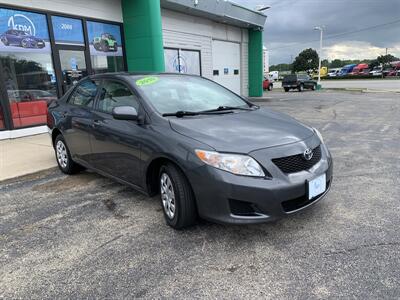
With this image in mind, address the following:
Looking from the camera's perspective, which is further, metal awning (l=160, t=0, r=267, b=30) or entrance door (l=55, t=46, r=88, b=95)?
metal awning (l=160, t=0, r=267, b=30)

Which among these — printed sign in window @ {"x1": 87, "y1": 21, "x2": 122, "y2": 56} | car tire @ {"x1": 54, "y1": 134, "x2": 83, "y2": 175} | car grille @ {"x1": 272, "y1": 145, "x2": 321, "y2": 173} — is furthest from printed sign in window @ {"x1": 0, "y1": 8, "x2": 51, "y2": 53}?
car grille @ {"x1": 272, "y1": 145, "x2": 321, "y2": 173}

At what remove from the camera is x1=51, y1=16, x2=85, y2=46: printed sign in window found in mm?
9672

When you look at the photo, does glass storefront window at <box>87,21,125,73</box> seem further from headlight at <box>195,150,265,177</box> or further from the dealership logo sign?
headlight at <box>195,150,265,177</box>

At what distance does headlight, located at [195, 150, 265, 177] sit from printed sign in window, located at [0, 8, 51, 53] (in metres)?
7.88

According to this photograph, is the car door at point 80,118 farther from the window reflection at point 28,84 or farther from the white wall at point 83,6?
the white wall at point 83,6

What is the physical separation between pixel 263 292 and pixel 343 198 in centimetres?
211

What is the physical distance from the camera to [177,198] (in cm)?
312

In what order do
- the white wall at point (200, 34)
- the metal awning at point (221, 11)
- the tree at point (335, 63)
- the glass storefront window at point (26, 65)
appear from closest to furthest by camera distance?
A: 1. the glass storefront window at point (26, 65)
2. the metal awning at point (221, 11)
3. the white wall at point (200, 34)
4. the tree at point (335, 63)

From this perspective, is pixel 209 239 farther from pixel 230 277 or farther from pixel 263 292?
pixel 263 292

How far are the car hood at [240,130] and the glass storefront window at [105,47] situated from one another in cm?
848

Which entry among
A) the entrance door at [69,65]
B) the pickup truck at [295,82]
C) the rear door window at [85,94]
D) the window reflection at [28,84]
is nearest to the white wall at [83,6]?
the entrance door at [69,65]

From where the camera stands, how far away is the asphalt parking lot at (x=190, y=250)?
2492mm

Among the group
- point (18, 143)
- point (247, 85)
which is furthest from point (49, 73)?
point (247, 85)

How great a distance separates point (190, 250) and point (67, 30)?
9.12 metres
